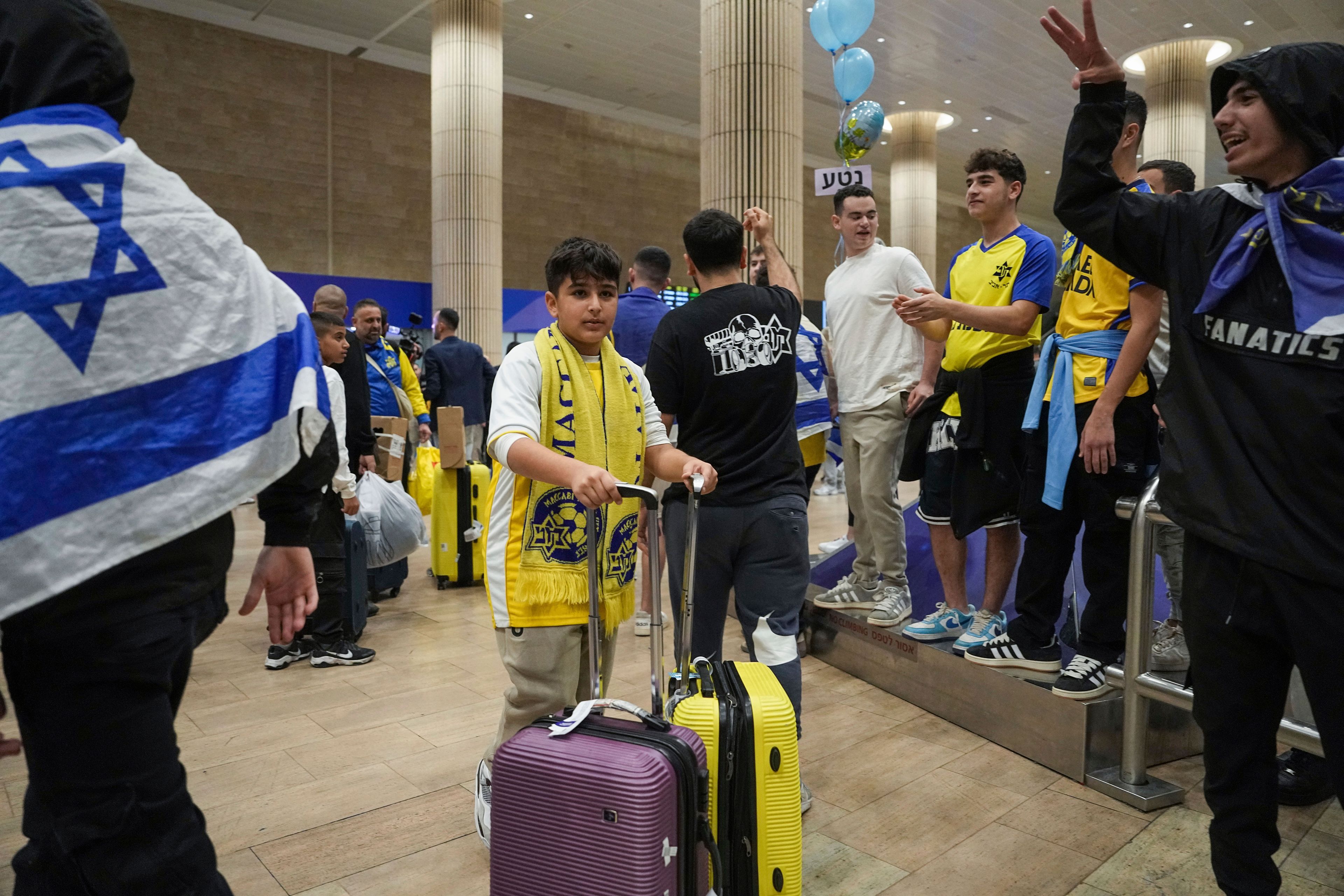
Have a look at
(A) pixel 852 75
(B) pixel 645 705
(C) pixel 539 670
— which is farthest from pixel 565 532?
(A) pixel 852 75

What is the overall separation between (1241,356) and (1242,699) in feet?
2.17

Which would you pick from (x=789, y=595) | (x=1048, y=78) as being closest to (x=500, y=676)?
(x=789, y=595)

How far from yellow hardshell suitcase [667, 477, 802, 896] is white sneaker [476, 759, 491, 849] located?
0.67 meters

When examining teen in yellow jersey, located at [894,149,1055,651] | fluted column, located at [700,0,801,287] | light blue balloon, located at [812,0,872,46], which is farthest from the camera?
fluted column, located at [700,0,801,287]

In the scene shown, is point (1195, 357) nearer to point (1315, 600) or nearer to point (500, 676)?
point (1315, 600)

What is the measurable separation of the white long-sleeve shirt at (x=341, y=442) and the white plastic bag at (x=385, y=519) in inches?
10.7

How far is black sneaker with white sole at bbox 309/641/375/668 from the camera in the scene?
13.3 ft

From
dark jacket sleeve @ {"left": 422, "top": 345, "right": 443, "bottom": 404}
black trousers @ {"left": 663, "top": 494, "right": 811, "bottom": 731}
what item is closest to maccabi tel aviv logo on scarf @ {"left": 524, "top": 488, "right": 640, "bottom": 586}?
black trousers @ {"left": 663, "top": 494, "right": 811, "bottom": 731}

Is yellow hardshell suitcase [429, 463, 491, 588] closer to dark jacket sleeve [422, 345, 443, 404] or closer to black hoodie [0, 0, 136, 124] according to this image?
dark jacket sleeve [422, 345, 443, 404]

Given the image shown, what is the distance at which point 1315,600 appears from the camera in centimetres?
157

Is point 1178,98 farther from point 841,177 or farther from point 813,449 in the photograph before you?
point 813,449

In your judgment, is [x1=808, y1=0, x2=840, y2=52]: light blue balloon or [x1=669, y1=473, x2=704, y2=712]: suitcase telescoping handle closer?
[x1=669, y1=473, x2=704, y2=712]: suitcase telescoping handle

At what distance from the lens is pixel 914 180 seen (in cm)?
2039

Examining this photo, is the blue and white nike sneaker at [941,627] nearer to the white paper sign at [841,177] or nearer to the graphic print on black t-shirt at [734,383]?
the graphic print on black t-shirt at [734,383]
